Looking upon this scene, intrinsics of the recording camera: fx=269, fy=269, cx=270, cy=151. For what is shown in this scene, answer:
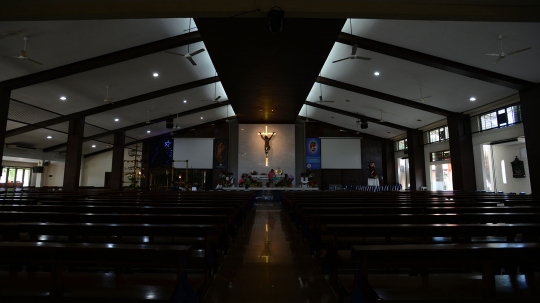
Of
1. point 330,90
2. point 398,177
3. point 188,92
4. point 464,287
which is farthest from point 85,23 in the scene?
point 398,177

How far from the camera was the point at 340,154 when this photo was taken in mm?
15820

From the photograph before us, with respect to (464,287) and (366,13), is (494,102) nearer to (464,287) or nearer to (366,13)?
(366,13)

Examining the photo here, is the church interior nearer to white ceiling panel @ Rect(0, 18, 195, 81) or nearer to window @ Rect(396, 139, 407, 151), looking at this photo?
white ceiling panel @ Rect(0, 18, 195, 81)

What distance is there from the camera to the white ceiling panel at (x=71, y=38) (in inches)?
220

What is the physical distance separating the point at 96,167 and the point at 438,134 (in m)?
20.2

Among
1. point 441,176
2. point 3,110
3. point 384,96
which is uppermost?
point 384,96

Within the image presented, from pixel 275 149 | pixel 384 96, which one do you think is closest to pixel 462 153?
pixel 384 96

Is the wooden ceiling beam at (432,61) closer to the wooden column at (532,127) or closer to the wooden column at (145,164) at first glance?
the wooden column at (532,127)

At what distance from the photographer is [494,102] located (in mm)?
9320

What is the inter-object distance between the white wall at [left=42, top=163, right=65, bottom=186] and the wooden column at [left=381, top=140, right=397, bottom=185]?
800 inches

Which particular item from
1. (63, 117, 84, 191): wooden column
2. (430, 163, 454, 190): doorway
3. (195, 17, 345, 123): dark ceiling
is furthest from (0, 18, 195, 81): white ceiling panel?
(430, 163, 454, 190): doorway

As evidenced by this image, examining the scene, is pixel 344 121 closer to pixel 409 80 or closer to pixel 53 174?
pixel 409 80

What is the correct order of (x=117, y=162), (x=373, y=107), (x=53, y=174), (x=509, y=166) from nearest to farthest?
(x=509, y=166)
(x=373, y=107)
(x=117, y=162)
(x=53, y=174)

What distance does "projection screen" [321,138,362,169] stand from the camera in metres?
15.7
